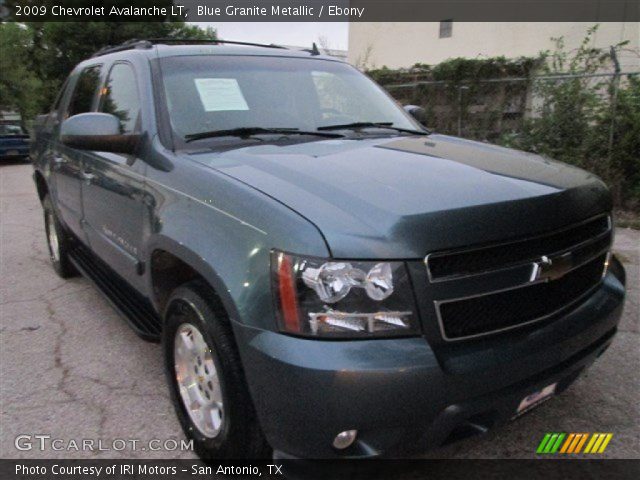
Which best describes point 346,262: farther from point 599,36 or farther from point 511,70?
point 599,36

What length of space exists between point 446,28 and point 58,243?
591 inches

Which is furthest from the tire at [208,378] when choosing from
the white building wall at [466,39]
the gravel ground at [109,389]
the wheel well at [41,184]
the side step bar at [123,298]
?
the white building wall at [466,39]

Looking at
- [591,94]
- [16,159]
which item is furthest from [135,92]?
[16,159]

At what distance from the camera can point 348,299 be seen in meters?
1.80

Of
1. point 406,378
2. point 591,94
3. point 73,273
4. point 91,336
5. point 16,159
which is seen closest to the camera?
point 406,378

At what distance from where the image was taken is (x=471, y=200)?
2.00 metres

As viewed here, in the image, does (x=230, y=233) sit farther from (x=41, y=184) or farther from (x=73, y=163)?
(x=41, y=184)

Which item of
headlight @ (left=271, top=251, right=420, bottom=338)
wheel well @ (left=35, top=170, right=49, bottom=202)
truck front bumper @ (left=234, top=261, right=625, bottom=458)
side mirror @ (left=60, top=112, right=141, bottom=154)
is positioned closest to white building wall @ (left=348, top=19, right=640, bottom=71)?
wheel well @ (left=35, top=170, right=49, bottom=202)

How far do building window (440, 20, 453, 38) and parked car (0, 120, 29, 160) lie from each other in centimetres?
1385

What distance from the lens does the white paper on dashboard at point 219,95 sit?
294 centimetres

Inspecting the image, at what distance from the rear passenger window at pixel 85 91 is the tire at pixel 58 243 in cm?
101

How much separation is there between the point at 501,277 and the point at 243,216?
948 millimetres

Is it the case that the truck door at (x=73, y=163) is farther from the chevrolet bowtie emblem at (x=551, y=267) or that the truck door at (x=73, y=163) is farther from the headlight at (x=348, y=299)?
the chevrolet bowtie emblem at (x=551, y=267)

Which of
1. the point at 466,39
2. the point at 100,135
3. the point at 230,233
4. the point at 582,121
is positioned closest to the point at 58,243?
the point at 100,135
